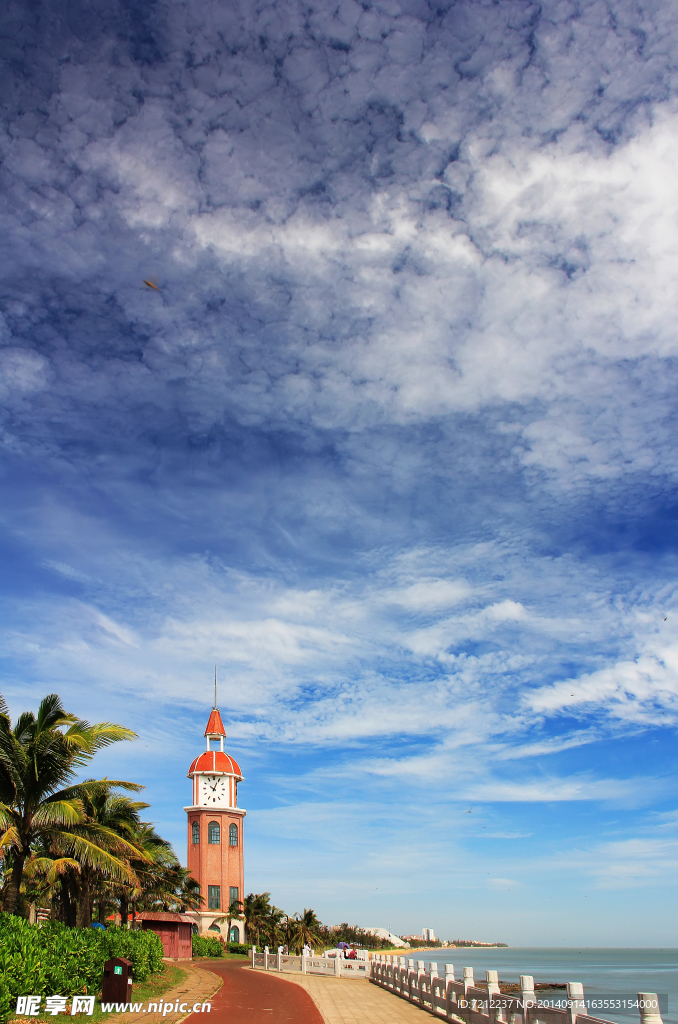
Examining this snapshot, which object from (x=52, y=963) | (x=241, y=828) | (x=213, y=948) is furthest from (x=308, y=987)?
(x=241, y=828)

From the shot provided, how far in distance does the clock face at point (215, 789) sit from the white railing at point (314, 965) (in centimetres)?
2963

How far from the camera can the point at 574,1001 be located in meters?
9.45

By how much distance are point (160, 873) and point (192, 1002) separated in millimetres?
19383

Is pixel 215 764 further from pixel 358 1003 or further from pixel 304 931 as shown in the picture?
pixel 358 1003

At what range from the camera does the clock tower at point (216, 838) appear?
62531mm

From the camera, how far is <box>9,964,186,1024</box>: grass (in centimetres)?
1185

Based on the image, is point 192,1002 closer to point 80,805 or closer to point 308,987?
point 80,805

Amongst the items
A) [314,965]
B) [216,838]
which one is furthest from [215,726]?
[314,965]

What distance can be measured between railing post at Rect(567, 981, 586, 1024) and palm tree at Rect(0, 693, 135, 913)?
35.9ft

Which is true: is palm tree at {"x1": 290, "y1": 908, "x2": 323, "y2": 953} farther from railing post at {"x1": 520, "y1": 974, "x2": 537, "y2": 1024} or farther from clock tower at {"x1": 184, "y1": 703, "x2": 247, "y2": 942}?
railing post at {"x1": 520, "y1": 974, "x2": 537, "y2": 1024}

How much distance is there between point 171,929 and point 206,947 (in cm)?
1370

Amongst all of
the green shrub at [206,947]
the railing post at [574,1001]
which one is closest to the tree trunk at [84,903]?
the railing post at [574,1001]

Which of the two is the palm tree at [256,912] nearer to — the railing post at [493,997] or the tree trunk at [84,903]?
the tree trunk at [84,903]

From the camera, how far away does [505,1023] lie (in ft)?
37.6
